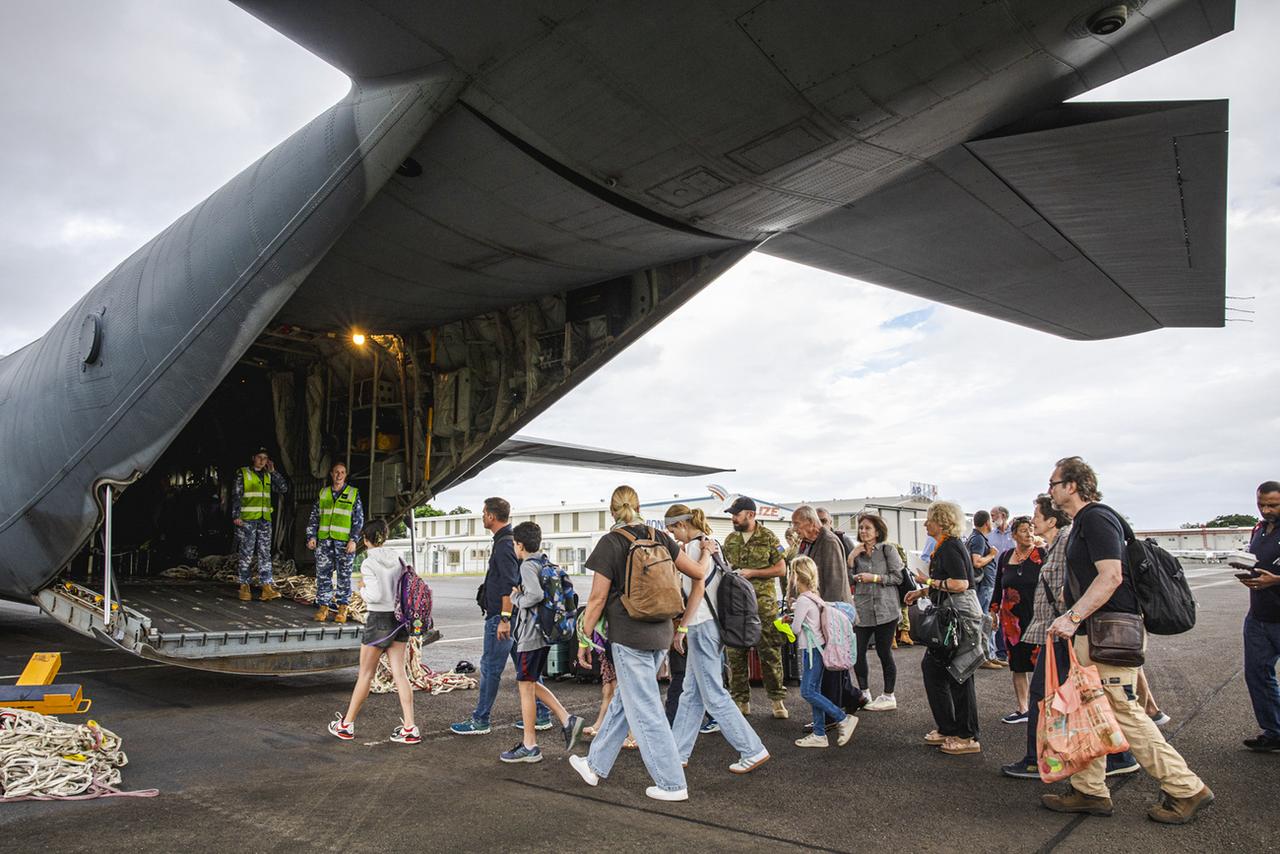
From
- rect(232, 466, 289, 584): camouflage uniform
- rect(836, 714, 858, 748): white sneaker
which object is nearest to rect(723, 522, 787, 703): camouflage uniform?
rect(836, 714, 858, 748): white sneaker

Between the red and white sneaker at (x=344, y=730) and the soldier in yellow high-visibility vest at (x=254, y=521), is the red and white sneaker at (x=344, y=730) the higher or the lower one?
the lower one

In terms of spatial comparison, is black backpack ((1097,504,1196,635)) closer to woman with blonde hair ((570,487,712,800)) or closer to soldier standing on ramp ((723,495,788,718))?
woman with blonde hair ((570,487,712,800))

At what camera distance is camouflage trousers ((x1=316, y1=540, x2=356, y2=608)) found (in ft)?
27.6

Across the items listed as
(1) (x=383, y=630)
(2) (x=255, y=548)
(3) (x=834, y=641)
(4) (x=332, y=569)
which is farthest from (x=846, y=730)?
(2) (x=255, y=548)

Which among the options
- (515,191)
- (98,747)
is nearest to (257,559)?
(98,747)

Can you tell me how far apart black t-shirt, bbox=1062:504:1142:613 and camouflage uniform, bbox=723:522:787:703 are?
2562 millimetres

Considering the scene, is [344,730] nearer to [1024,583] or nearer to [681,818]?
[681,818]

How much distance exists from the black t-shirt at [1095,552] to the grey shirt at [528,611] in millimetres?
3140

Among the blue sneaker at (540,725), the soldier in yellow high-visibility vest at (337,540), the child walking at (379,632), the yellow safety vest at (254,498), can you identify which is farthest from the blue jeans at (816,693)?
the yellow safety vest at (254,498)

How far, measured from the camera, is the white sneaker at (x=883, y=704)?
6.49 m

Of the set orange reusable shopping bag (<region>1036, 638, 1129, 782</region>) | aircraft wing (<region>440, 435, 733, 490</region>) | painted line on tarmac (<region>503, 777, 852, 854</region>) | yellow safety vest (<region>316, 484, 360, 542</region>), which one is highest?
aircraft wing (<region>440, 435, 733, 490</region>)

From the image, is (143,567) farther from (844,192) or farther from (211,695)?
(844,192)

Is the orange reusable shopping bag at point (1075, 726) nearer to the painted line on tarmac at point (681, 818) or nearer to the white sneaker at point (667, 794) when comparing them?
the painted line on tarmac at point (681, 818)

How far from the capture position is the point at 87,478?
6.68m
